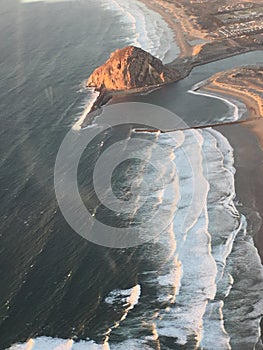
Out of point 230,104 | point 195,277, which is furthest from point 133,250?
point 230,104

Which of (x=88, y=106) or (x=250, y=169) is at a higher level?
(x=88, y=106)

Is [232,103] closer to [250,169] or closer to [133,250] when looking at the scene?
[250,169]

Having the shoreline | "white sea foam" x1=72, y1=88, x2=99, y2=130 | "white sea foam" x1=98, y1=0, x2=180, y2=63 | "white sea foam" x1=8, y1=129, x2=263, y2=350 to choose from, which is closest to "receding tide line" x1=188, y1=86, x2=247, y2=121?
the shoreline

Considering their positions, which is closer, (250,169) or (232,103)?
(250,169)

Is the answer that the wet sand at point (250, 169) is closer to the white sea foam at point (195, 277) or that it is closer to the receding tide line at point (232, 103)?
the white sea foam at point (195, 277)

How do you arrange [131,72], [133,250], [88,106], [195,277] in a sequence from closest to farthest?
[195,277] → [133,250] → [88,106] → [131,72]

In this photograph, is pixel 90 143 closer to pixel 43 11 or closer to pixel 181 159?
pixel 181 159

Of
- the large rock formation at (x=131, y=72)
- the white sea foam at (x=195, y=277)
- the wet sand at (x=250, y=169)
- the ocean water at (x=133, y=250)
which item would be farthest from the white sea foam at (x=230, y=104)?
the white sea foam at (x=195, y=277)
